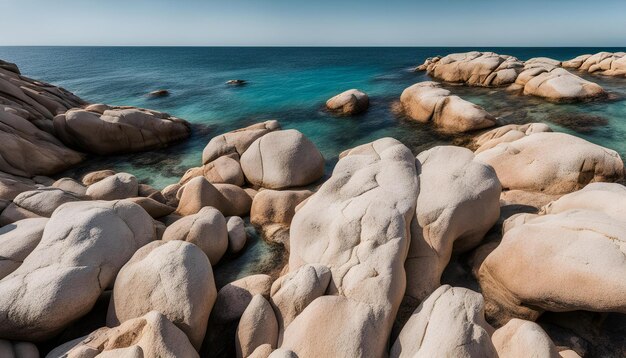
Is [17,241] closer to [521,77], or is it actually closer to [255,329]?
[255,329]

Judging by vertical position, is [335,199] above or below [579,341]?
above

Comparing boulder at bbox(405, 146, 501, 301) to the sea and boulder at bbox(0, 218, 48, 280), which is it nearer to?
the sea

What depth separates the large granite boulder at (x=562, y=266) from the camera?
470 centimetres

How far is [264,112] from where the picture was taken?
24469 mm

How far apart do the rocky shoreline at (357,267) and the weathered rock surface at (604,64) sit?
1147 inches

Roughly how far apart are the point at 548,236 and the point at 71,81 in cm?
6056

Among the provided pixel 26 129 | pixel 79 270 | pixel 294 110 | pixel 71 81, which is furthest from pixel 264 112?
pixel 71 81

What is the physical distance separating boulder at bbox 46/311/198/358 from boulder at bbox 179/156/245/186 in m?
7.05

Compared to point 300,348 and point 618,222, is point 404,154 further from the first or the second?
point 300,348

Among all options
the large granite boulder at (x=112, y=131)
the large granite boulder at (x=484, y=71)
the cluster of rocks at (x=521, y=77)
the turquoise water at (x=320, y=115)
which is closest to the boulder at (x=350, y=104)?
the turquoise water at (x=320, y=115)

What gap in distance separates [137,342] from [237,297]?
1782 millimetres

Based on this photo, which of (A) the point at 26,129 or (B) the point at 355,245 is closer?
(B) the point at 355,245

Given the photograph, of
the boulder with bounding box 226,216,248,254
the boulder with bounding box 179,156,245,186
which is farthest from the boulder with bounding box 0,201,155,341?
the boulder with bounding box 179,156,245,186

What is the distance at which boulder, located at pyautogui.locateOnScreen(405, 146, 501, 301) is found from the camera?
6.06m
